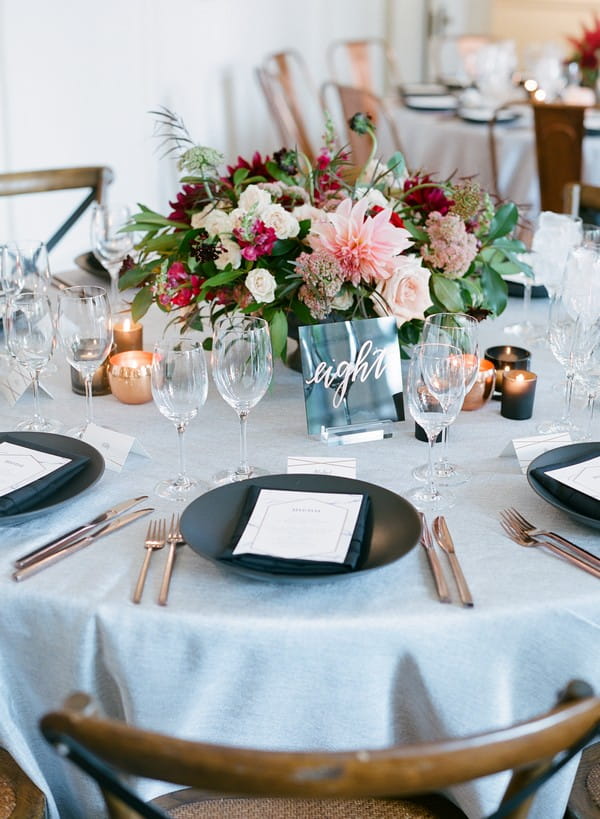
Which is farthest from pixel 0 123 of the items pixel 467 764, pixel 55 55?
pixel 467 764

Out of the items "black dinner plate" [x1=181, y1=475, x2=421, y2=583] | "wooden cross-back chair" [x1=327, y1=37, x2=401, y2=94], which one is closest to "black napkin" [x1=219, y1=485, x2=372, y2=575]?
"black dinner plate" [x1=181, y1=475, x2=421, y2=583]

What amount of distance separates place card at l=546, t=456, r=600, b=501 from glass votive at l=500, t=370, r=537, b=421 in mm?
228

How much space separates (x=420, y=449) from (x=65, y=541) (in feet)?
1.78

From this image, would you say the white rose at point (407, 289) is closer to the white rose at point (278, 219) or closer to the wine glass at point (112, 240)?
the white rose at point (278, 219)

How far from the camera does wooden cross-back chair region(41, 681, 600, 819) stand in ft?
2.22

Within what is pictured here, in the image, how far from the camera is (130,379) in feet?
5.07

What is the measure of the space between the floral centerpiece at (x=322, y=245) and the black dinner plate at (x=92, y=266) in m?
0.53

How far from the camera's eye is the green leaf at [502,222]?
65.9 inches

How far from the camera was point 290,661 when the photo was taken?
99cm

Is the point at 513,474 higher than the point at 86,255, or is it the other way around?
the point at 86,255

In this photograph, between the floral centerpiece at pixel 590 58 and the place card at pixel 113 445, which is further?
the floral centerpiece at pixel 590 58

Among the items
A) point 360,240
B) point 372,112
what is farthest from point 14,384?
point 372,112

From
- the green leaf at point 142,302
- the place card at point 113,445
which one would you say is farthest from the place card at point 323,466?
the green leaf at point 142,302

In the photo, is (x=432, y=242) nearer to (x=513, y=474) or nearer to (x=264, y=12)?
(x=513, y=474)
